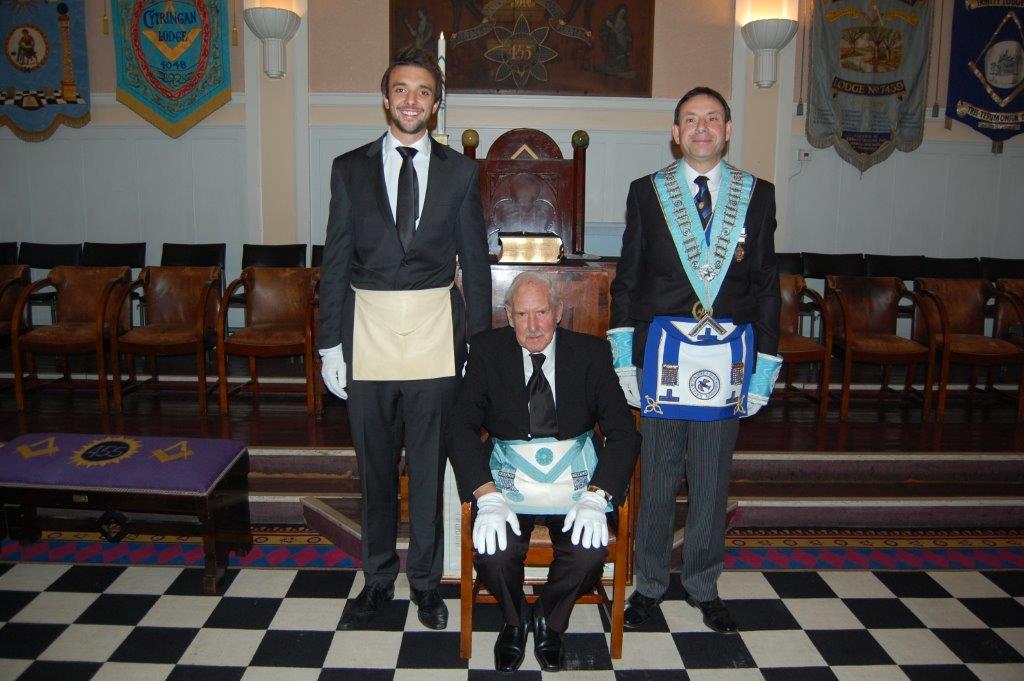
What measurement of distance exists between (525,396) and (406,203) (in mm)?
755

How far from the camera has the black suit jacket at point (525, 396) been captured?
2607 mm

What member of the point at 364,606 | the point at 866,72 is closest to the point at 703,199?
the point at 364,606

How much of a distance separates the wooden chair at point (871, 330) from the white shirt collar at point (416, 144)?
133 inches

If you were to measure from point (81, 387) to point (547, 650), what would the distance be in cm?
436

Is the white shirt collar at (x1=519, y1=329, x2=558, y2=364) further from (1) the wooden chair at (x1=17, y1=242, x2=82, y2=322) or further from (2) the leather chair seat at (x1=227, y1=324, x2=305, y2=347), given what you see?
(1) the wooden chair at (x1=17, y1=242, x2=82, y2=322)

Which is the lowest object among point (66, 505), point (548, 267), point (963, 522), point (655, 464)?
point (963, 522)

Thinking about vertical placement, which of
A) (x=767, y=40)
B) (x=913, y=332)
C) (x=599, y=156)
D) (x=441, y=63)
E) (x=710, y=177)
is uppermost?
(x=767, y=40)

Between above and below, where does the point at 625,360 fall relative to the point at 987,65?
below

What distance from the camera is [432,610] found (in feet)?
9.16

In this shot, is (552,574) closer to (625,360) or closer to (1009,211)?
(625,360)

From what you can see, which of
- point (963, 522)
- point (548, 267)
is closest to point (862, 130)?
point (963, 522)

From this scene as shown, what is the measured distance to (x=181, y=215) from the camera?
7277 millimetres

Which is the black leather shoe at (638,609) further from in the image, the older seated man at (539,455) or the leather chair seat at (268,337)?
the leather chair seat at (268,337)

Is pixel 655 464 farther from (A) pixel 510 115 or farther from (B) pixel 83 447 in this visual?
(A) pixel 510 115
